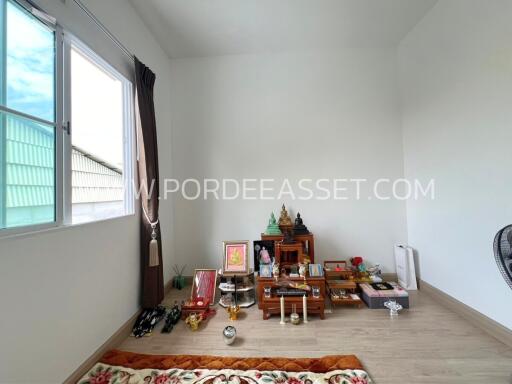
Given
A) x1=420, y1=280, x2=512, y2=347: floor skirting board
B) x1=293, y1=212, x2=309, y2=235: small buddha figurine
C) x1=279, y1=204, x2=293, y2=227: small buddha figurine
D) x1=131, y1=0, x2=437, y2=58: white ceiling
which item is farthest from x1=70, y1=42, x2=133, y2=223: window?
x1=420, y1=280, x2=512, y2=347: floor skirting board

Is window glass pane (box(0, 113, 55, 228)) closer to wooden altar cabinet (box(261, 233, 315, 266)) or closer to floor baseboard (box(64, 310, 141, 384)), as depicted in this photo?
floor baseboard (box(64, 310, 141, 384))

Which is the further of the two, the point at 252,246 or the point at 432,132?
the point at 252,246

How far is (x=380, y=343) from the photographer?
151 cm

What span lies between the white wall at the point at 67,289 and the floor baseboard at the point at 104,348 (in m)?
0.03

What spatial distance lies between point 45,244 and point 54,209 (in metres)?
0.21

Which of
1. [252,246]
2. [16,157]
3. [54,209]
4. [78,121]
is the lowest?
[252,246]

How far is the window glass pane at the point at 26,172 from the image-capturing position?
99cm

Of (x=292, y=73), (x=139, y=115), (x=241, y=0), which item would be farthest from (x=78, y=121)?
(x=292, y=73)

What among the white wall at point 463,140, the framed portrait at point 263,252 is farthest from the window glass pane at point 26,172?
the white wall at point 463,140

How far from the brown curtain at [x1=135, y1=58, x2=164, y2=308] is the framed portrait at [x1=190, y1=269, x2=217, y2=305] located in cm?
34

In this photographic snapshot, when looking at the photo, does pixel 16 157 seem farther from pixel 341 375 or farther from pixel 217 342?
pixel 341 375

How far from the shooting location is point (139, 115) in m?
1.85

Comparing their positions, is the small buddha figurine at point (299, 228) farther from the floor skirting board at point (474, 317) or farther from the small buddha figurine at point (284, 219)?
the floor skirting board at point (474, 317)

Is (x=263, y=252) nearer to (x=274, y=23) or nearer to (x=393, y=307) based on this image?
(x=393, y=307)
